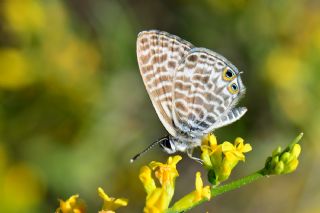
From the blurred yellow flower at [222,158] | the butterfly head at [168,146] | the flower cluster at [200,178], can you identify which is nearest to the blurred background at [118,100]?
the butterfly head at [168,146]

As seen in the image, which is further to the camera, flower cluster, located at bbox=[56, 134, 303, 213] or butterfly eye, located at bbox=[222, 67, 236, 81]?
butterfly eye, located at bbox=[222, 67, 236, 81]

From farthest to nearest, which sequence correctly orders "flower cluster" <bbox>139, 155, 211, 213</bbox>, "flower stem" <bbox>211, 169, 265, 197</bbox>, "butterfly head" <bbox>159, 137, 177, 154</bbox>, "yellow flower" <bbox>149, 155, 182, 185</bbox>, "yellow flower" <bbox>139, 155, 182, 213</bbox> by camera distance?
"butterfly head" <bbox>159, 137, 177, 154</bbox> < "yellow flower" <bbox>149, 155, 182, 185</bbox> < "yellow flower" <bbox>139, 155, 182, 213</bbox> < "flower cluster" <bbox>139, 155, 211, 213</bbox> < "flower stem" <bbox>211, 169, 265, 197</bbox>

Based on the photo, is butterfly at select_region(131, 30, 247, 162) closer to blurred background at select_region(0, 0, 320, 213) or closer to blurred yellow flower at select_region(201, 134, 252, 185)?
blurred yellow flower at select_region(201, 134, 252, 185)

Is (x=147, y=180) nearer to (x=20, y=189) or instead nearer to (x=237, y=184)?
(x=237, y=184)

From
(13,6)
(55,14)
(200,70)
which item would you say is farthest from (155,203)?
(13,6)

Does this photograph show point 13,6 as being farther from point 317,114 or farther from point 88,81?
point 317,114

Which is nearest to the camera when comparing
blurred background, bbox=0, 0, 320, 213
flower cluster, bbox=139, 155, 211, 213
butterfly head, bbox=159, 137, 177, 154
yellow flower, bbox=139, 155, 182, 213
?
flower cluster, bbox=139, 155, 211, 213

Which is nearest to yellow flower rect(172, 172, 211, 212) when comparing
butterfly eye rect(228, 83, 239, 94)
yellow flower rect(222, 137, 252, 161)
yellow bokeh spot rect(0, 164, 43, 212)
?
yellow flower rect(222, 137, 252, 161)

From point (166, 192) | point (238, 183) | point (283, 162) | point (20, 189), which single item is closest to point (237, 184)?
point (238, 183)

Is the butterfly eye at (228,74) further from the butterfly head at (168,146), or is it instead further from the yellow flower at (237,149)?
the yellow flower at (237,149)
